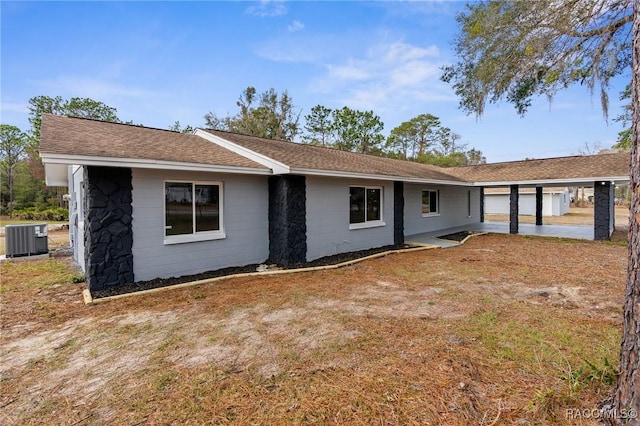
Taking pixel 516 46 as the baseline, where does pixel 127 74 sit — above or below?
above

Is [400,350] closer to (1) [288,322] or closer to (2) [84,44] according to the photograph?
(1) [288,322]

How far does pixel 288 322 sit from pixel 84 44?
13320 mm

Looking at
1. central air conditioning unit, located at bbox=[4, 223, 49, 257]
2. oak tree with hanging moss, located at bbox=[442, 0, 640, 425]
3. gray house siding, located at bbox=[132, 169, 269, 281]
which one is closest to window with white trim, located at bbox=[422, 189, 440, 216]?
oak tree with hanging moss, located at bbox=[442, 0, 640, 425]

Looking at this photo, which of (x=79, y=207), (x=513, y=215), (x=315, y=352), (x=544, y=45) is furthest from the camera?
(x=513, y=215)

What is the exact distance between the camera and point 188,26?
10945mm

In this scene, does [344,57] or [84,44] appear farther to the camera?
[344,57]

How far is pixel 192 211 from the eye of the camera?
273 inches

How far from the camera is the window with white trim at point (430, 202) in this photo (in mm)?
15109

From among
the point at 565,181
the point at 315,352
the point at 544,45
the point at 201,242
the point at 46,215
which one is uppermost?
the point at 544,45

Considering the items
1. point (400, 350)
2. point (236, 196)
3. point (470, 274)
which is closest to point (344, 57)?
point (236, 196)

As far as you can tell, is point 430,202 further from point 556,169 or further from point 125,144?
point 125,144

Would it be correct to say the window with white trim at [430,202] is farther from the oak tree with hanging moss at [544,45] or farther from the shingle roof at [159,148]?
the oak tree with hanging moss at [544,45]

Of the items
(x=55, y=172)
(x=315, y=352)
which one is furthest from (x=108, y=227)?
(x=55, y=172)

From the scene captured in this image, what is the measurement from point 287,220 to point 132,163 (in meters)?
3.64
